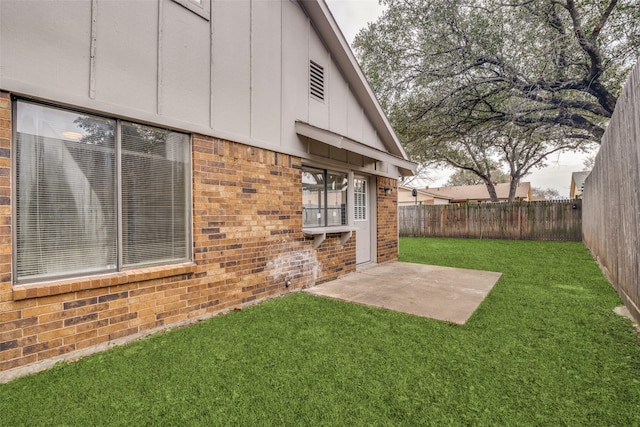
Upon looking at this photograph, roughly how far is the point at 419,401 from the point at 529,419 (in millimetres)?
712

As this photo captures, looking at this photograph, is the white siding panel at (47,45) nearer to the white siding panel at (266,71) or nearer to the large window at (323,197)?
the white siding panel at (266,71)

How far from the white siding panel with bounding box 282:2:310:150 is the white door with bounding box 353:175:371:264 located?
2381 mm

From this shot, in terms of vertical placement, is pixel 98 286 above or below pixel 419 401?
above

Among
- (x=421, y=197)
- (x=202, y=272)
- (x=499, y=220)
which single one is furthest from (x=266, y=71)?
(x=421, y=197)

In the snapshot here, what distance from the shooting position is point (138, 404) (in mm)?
2150

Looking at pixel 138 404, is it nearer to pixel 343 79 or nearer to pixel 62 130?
pixel 62 130

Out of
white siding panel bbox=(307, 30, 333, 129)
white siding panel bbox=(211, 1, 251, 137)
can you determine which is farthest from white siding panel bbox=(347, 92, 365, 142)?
white siding panel bbox=(211, 1, 251, 137)

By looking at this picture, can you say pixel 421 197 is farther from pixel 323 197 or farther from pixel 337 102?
pixel 323 197

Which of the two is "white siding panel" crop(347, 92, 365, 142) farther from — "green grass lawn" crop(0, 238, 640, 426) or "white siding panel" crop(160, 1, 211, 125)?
"green grass lawn" crop(0, 238, 640, 426)

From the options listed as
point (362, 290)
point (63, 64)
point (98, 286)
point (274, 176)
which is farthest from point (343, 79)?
point (98, 286)

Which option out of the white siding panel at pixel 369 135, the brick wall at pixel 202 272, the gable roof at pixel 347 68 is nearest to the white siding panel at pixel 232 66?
the brick wall at pixel 202 272

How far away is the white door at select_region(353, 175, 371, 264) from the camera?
7312 millimetres

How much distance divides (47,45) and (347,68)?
5276mm

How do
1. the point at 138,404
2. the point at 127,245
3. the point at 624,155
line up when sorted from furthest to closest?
1. the point at 624,155
2. the point at 127,245
3. the point at 138,404
